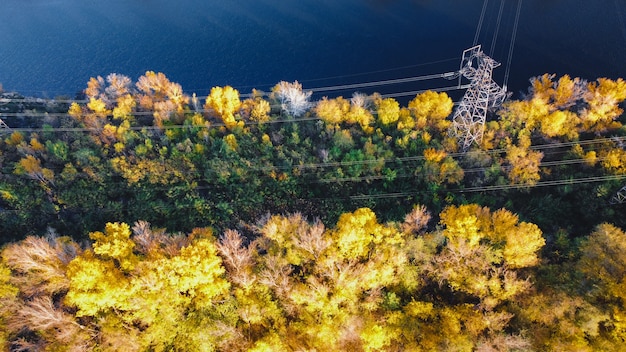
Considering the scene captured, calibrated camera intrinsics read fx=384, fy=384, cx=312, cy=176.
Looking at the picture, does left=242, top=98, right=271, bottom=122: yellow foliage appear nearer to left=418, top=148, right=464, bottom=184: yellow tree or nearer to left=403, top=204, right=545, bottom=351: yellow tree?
left=418, top=148, right=464, bottom=184: yellow tree

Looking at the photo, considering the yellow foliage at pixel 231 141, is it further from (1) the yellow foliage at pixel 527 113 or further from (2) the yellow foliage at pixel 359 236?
(1) the yellow foliage at pixel 527 113

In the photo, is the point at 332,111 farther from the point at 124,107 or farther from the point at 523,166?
the point at 124,107

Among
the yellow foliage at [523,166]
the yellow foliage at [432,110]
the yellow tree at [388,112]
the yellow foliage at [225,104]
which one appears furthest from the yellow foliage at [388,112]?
the yellow foliage at [225,104]

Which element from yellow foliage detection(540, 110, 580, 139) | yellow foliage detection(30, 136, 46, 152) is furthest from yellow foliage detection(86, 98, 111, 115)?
yellow foliage detection(540, 110, 580, 139)

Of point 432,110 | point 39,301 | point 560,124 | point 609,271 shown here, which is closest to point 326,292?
point 609,271

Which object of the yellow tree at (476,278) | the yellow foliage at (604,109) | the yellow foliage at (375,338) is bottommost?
the yellow foliage at (375,338)

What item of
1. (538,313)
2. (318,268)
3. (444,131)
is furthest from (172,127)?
(538,313)
